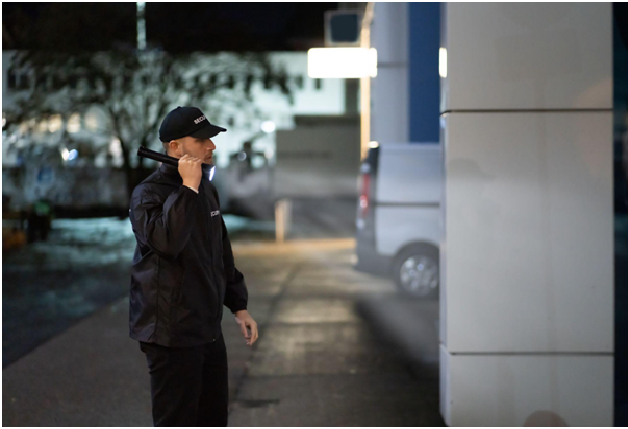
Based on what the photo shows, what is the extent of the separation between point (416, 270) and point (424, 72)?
12.4ft

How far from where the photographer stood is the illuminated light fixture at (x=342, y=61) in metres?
13.4

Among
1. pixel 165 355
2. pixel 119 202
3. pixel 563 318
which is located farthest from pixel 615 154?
pixel 119 202

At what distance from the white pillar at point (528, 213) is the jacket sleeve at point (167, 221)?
189 cm

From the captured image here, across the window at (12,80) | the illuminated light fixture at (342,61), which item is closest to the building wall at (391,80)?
the illuminated light fixture at (342,61)

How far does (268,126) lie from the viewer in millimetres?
23453

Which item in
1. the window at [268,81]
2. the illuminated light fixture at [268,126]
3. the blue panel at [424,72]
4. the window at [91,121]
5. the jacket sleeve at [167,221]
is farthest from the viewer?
the illuminated light fixture at [268,126]

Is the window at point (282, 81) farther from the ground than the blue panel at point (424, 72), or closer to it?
farther from the ground

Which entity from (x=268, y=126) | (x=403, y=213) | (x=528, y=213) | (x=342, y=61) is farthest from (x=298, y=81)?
(x=528, y=213)

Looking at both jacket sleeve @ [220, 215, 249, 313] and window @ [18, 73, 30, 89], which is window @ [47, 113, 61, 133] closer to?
window @ [18, 73, 30, 89]

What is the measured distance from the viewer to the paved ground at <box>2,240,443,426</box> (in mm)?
4539

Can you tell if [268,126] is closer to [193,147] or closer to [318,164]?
[318,164]

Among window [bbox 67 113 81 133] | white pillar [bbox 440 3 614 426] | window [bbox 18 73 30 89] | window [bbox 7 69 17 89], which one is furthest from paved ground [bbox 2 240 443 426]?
window [bbox 67 113 81 133]

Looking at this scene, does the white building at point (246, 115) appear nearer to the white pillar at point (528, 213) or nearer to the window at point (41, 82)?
the window at point (41, 82)

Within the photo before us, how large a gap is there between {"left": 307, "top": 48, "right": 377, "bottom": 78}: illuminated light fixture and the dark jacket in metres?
10.4
